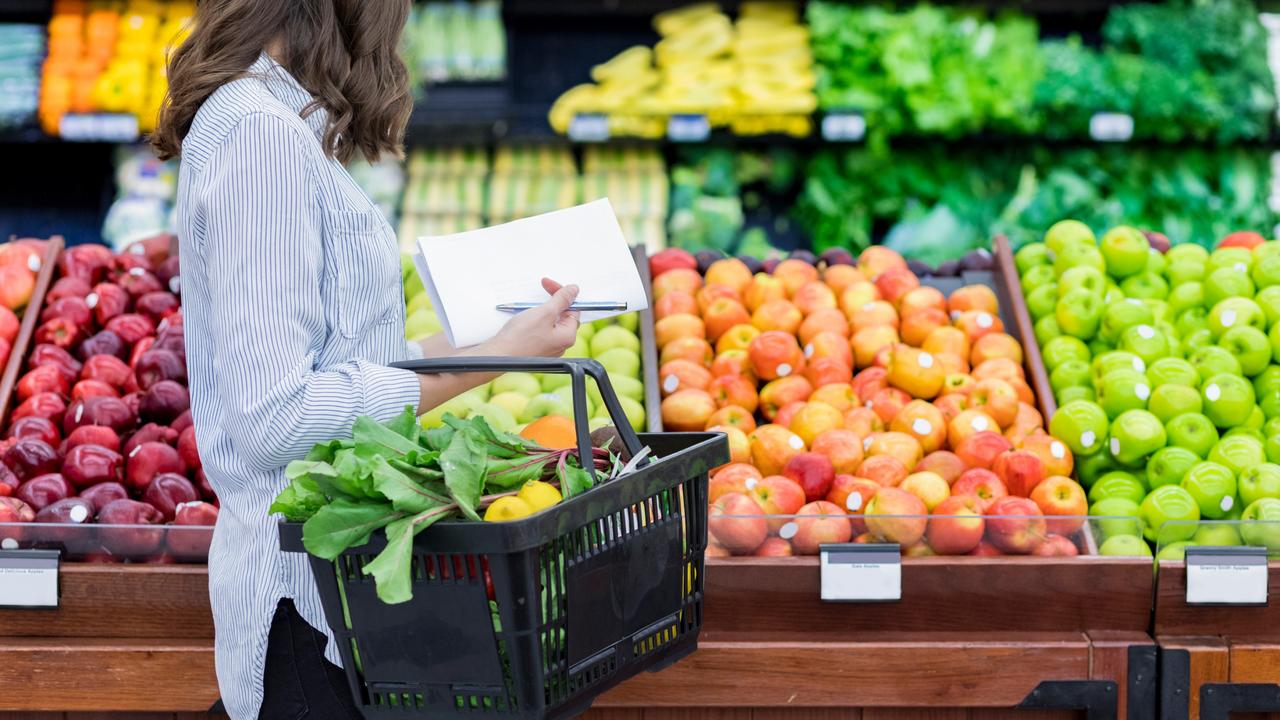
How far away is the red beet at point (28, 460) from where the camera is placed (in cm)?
235

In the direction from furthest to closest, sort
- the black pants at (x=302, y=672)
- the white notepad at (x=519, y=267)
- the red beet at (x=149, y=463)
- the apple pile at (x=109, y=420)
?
the red beet at (x=149, y=463) → the apple pile at (x=109, y=420) → the white notepad at (x=519, y=267) → the black pants at (x=302, y=672)

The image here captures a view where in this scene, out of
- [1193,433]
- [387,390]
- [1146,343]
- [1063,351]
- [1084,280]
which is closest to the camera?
[387,390]

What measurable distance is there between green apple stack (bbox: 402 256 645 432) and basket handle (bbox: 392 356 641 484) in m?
0.97

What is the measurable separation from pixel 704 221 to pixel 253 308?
11.9 ft

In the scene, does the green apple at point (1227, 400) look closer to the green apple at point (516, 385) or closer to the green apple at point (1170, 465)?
the green apple at point (1170, 465)

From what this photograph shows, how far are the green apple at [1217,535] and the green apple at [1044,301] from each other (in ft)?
3.44

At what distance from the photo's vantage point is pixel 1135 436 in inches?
96.0

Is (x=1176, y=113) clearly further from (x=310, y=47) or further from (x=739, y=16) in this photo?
(x=310, y=47)

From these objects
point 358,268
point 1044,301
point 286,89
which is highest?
point 286,89

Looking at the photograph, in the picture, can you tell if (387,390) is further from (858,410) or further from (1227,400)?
(1227,400)

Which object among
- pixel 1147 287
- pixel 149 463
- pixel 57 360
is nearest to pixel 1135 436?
pixel 1147 287

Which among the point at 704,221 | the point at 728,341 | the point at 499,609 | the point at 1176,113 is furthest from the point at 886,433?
the point at 1176,113

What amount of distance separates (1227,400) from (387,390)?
183 cm

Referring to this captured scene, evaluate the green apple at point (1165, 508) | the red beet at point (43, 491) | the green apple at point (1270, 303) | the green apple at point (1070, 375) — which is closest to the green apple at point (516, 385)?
the red beet at point (43, 491)
